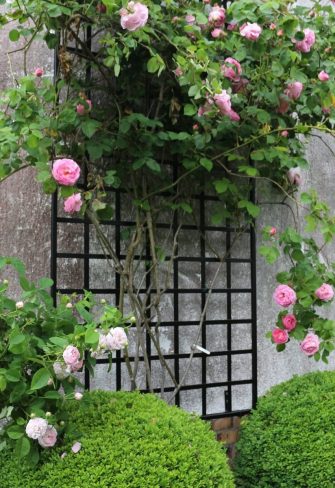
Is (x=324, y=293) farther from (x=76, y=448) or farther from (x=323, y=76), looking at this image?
(x=76, y=448)

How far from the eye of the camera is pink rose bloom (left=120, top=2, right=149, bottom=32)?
7.19ft

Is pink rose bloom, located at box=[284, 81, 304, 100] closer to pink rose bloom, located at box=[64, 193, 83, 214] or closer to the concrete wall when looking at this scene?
the concrete wall

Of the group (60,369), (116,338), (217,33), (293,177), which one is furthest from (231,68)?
(60,369)

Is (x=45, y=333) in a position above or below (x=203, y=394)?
above

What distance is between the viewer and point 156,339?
9.04ft

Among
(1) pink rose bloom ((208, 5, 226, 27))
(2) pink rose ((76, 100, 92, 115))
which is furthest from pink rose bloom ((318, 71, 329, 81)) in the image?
(2) pink rose ((76, 100, 92, 115))

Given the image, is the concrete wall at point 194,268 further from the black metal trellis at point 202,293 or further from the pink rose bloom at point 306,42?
the pink rose bloom at point 306,42

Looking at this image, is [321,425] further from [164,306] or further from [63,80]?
[63,80]

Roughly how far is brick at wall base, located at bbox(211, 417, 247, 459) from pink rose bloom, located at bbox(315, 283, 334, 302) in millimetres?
758

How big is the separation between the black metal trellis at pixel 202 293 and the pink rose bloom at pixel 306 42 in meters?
0.71

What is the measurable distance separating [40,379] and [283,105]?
157 centimetres

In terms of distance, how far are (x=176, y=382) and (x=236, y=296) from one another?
56 centimetres

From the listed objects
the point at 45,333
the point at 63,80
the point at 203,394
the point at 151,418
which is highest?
the point at 63,80

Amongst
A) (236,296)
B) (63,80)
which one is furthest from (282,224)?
(63,80)
